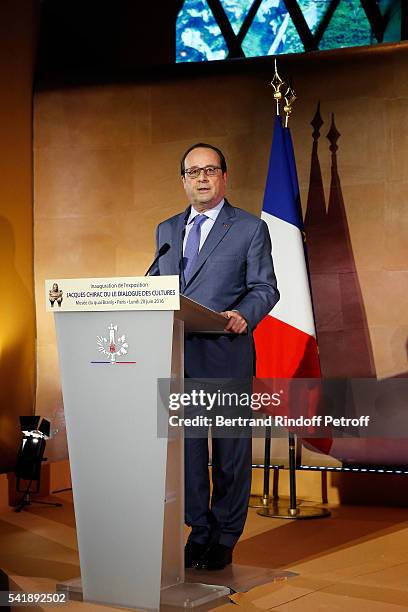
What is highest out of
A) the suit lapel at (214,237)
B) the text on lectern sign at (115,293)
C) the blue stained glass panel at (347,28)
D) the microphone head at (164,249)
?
the blue stained glass panel at (347,28)

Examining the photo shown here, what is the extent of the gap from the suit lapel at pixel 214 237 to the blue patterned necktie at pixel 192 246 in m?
0.04

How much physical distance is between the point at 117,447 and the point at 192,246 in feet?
3.13

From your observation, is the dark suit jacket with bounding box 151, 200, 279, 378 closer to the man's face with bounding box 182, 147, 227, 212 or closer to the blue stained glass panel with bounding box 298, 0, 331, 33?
the man's face with bounding box 182, 147, 227, 212

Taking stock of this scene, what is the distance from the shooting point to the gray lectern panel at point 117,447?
2.60 meters

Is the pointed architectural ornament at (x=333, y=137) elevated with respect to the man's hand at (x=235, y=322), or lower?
elevated

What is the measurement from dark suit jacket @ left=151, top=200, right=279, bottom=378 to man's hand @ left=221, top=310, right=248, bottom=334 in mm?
142

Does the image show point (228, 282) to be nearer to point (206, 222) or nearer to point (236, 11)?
point (206, 222)

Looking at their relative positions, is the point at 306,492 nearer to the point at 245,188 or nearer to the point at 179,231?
the point at 245,188

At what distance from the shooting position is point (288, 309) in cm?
489

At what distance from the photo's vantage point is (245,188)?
18.4ft

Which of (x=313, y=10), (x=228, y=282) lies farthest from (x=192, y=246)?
(x=313, y=10)

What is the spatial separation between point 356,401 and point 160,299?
296 centimetres

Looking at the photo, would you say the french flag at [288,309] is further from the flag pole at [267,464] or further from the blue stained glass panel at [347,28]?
the blue stained glass panel at [347,28]

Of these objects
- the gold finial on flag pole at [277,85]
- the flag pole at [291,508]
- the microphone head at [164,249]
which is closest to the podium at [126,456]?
the microphone head at [164,249]
